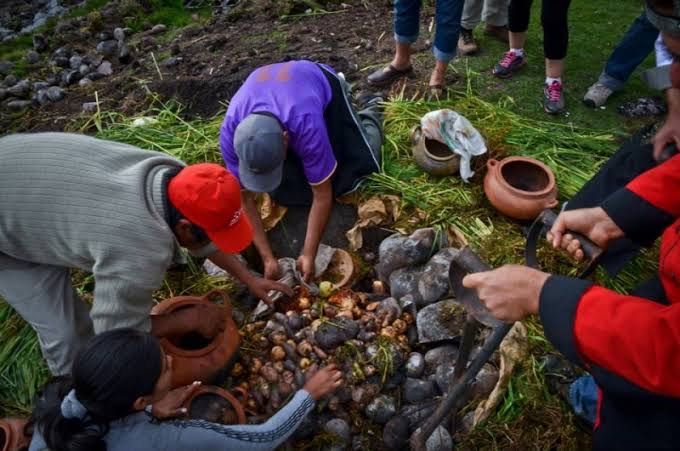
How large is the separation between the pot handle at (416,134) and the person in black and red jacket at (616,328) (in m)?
1.77

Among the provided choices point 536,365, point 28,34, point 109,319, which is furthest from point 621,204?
point 28,34

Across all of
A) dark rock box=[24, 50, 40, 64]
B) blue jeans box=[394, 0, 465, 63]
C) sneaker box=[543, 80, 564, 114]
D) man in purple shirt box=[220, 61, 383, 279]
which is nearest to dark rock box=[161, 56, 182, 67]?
dark rock box=[24, 50, 40, 64]

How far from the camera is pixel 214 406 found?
7.32 feet

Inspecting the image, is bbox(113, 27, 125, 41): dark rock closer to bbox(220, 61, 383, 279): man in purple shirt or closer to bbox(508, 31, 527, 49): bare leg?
bbox(220, 61, 383, 279): man in purple shirt

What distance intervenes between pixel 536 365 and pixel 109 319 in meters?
1.98

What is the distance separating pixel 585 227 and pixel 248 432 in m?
1.57

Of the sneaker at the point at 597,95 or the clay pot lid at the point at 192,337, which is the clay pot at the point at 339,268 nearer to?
the clay pot lid at the point at 192,337

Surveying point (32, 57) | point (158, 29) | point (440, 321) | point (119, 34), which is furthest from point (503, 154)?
point (32, 57)

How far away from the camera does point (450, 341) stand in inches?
103

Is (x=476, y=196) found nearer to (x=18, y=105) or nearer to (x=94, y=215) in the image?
(x=94, y=215)

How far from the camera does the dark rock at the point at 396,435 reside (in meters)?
2.37

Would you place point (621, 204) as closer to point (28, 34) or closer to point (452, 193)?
point (452, 193)

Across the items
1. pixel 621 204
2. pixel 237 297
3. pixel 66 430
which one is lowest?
pixel 237 297

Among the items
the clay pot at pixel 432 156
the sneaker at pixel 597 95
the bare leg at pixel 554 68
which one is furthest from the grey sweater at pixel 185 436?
the sneaker at pixel 597 95
